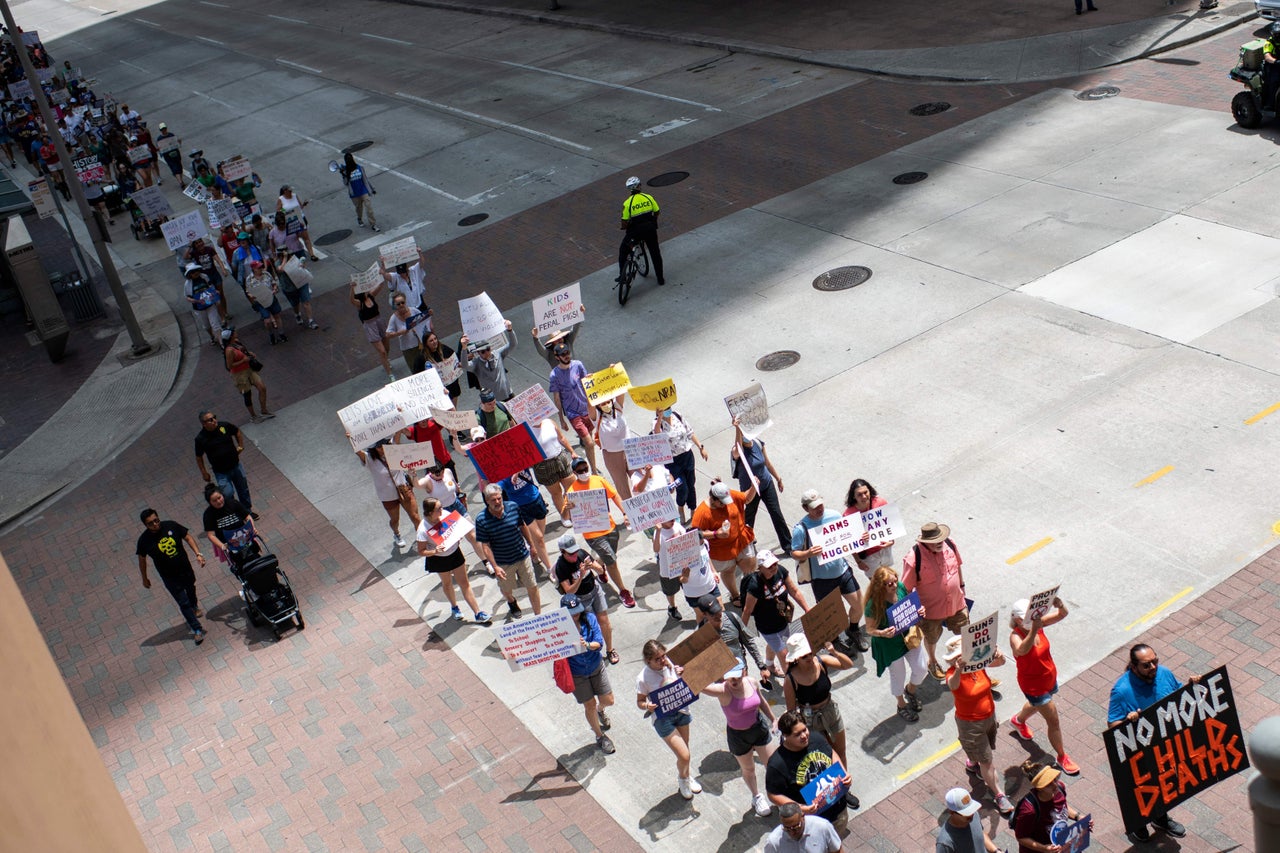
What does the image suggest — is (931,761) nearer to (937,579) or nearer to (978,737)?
(978,737)

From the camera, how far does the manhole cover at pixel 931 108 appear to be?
82.0 feet

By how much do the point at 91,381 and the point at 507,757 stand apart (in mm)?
14221

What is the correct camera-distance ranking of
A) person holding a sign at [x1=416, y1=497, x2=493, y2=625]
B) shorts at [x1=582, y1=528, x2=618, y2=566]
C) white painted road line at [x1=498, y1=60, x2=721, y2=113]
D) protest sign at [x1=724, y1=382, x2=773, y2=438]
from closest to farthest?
shorts at [x1=582, y1=528, x2=618, y2=566], person holding a sign at [x1=416, y1=497, x2=493, y2=625], protest sign at [x1=724, y1=382, x2=773, y2=438], white painted road line at [x1=498, y1=60, x2=721, y2=113]

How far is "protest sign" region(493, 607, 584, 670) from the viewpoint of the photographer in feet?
34.4

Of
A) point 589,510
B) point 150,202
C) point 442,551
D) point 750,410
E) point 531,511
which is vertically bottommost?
point 531,511

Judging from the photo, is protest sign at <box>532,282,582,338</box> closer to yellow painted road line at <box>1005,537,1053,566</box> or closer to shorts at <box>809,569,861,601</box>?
shorts at <box>809,569,861,601</box>

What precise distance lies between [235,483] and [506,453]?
4640 mm

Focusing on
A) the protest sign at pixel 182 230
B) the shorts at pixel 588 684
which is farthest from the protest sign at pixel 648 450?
the protest sign at pixel 182 230

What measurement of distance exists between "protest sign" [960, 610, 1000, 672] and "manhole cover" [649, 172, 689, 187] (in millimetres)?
16284

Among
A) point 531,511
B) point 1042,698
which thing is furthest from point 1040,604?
point 531,511

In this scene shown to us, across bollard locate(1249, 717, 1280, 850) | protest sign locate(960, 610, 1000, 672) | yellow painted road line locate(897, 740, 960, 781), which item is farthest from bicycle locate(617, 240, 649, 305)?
bollard locate(1249, 717, 1280, 850)

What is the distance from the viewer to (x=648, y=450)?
42.4ft

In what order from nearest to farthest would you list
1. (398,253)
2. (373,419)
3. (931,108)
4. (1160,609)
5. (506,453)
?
(1160,609) → (506,453) → (373,419) → (398,253) → (931,108)

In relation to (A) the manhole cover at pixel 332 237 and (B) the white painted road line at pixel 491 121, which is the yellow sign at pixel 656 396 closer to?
(A) the manhole cover at pixel 332 237
